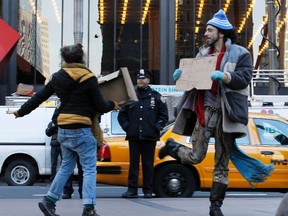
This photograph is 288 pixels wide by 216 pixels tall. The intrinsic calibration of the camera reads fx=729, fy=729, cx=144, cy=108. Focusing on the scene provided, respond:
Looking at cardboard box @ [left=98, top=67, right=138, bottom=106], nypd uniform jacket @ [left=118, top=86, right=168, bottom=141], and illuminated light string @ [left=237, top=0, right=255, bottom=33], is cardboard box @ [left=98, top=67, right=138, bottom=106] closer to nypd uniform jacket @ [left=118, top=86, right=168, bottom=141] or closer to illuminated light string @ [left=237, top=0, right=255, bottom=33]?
nypd uniform jacket @ [left=118, top=86, right=168, bottom=141]

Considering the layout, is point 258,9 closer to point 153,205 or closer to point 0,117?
point 0,117

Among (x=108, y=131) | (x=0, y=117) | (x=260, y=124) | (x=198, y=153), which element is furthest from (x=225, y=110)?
(x=0, y=117)

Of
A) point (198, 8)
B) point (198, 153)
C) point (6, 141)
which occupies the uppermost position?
point (198, 8)

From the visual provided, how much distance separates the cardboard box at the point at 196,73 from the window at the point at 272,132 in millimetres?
4975

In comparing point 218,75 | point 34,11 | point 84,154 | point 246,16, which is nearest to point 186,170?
point 84,154

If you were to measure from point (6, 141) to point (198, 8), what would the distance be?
50.9 feet

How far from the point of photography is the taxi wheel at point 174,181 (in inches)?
444

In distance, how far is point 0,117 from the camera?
57.8 feet

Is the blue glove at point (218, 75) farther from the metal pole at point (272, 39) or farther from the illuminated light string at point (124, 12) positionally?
the illuminated light string at point (124, 12)

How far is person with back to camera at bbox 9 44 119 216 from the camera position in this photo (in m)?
6.83

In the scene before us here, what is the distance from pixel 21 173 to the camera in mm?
17406

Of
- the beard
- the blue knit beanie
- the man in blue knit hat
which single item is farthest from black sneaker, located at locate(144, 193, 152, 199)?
the blue knit beanie

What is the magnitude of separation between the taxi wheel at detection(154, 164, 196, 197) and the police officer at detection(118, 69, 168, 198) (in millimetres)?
550

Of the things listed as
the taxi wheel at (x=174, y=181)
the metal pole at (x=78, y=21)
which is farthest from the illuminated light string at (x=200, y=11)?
the taxi wheel at (x=174, y=181)
